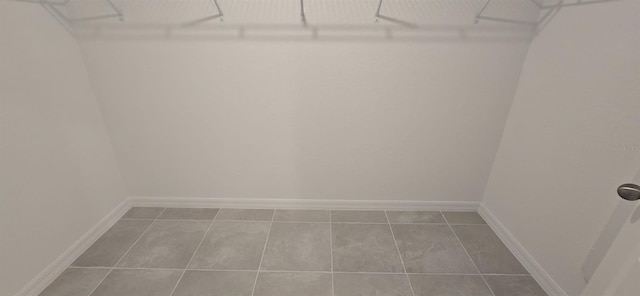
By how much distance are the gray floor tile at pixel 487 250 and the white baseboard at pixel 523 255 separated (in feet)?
0.09

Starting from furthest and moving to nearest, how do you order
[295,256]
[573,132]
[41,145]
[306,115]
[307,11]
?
[306,115], [295,256], [307,11], [41,145], [573,132]

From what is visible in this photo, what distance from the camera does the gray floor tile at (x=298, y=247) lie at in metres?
1.39

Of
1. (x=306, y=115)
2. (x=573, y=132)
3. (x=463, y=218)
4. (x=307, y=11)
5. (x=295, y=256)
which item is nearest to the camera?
(x=573, y=132)

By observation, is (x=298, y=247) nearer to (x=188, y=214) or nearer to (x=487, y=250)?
(x=188, y=214)

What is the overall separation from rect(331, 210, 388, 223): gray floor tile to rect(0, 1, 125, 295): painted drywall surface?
157 cm

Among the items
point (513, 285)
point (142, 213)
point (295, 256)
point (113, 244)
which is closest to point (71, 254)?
point (113, 244)

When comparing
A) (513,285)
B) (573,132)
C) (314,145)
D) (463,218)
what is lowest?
(513,285)

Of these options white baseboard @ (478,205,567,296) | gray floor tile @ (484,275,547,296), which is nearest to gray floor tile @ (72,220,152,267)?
gray floor tile @ (484,275,547,296)

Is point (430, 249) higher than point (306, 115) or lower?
lower

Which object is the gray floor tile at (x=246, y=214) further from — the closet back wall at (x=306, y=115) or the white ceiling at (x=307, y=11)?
the white ceiling at (x=307, y=11)

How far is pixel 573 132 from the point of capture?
1127 mm

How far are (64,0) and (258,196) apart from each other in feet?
5.12

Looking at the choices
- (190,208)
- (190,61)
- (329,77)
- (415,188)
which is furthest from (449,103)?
(190,208)

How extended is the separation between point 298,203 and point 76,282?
4.17ft
